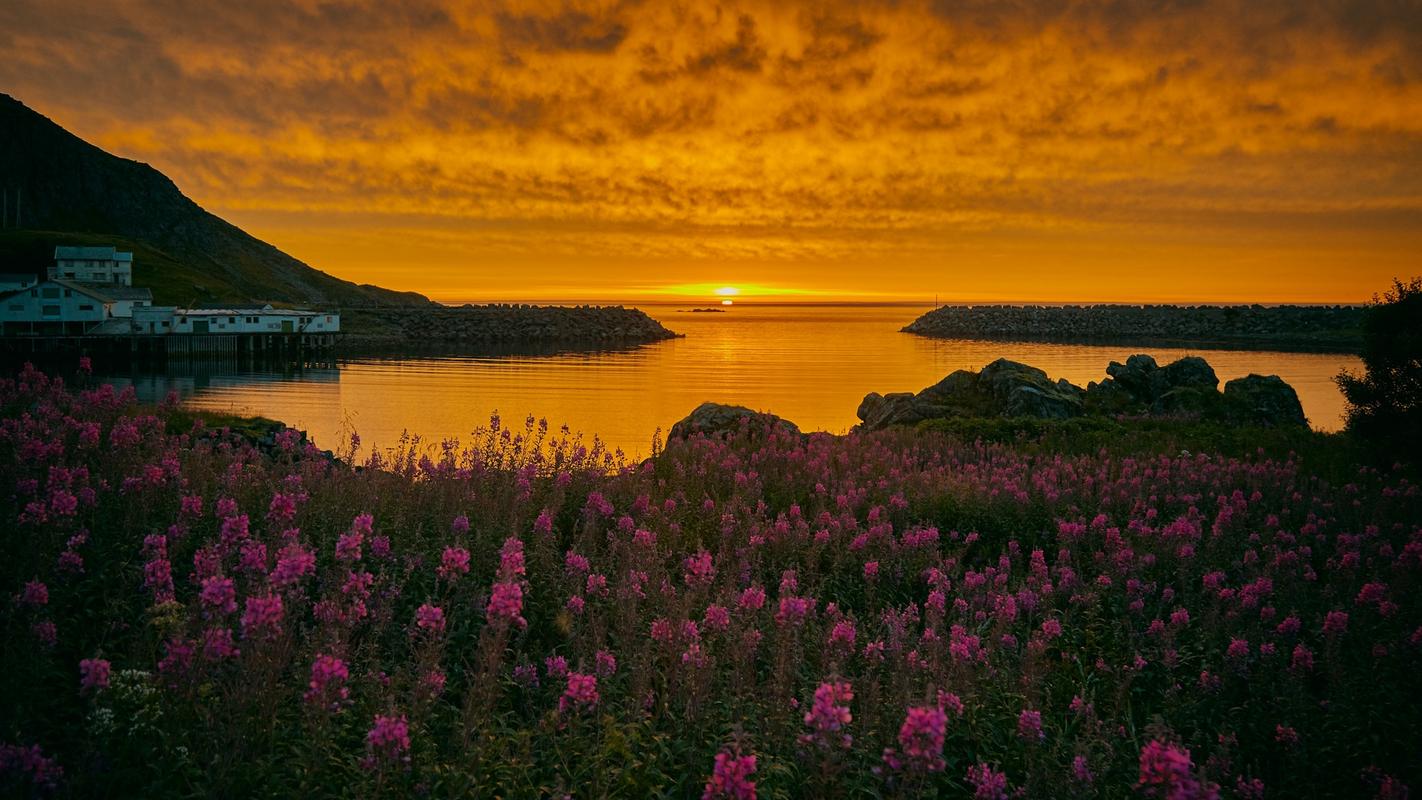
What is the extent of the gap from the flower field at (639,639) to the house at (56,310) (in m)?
80.7

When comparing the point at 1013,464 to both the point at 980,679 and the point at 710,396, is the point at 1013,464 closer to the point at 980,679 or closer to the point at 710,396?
the point at 980,679

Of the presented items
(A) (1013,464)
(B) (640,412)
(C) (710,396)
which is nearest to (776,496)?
(A) (1013,464)

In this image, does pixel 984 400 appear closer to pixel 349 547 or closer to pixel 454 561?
A: pixel 454 561

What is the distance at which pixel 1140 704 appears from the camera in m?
6.39

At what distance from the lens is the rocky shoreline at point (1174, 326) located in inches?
3917

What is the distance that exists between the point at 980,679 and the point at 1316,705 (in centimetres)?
235

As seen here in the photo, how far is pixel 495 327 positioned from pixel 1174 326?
9449 cm

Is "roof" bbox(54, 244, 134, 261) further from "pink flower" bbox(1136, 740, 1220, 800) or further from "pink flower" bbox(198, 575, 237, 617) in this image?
"pink flower" bbox(1136, 740, 1220, 800)

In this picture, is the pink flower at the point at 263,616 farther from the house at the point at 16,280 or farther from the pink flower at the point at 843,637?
the house at the point at 16,280

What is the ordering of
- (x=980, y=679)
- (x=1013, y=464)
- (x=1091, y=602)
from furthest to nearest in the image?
(x=1013, y=464) < (x=1091, y=602) < (x=980, y=679)

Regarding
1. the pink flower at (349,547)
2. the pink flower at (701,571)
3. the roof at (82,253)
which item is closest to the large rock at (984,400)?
the pink flower at (701,571)

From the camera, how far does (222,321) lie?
254 ft

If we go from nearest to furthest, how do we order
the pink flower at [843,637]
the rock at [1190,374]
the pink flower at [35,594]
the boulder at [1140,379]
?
the pink flower at [35,594]
the pink flower at [843,637]
the boulder at [1140,379]
the rock at [1190,374]

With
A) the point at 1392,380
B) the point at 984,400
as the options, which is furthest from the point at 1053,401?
the point at 1392,380
